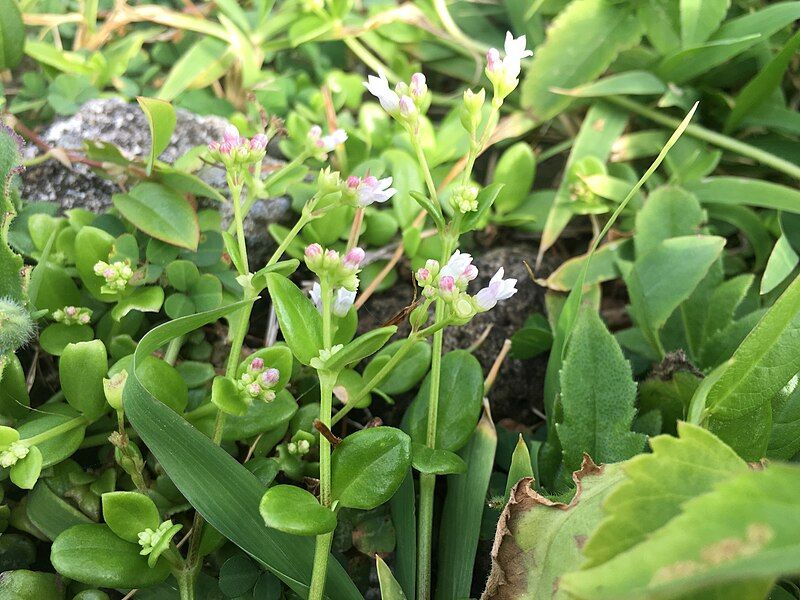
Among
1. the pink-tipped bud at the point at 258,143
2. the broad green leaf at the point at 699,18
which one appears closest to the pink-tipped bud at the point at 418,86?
the pink-tipped bud at the point at 258,143

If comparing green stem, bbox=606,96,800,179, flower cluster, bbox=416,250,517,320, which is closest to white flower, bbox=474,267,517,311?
flower cluster, bbox=416,250,517,320

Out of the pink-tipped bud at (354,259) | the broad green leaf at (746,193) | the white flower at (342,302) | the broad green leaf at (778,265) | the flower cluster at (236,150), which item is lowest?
the broad green leaf at (778,265)

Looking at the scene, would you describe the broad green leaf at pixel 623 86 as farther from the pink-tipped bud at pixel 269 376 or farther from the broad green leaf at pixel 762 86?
the pink-tipped bud at pixel 269 376

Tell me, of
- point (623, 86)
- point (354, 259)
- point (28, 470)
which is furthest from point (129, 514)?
point (623, 86)

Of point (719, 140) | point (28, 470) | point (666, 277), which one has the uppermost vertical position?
point (719, 140)

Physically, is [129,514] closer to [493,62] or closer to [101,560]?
[101,560]

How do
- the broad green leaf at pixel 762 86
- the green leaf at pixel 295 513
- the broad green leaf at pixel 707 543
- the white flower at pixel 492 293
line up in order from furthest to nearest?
the broad green leaf at pixel 762 86, the white flower at pixel 492 293, the green leaf at pixel 295 513, the broad green leaf at pixel 707 543
